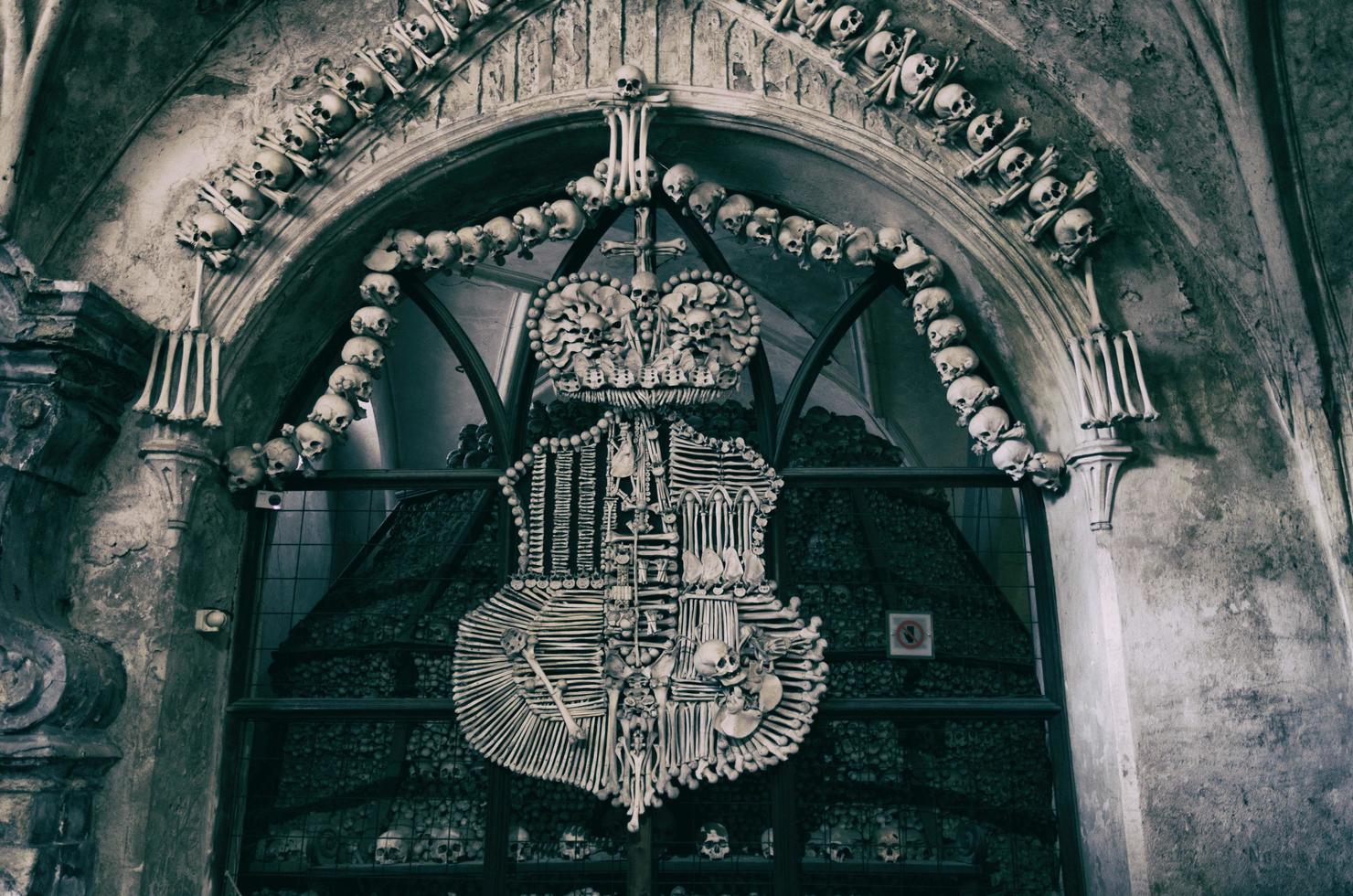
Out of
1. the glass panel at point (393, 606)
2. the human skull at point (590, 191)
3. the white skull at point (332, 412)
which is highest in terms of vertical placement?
the human skull at point (590, 191)

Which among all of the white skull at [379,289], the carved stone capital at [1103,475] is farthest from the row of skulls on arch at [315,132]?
the carved stone capital at [1103,475]

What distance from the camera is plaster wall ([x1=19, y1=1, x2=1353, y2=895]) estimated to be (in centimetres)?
397

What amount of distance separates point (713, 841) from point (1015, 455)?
1692 millimetres

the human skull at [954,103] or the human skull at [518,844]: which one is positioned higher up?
the human skull at [954,103]

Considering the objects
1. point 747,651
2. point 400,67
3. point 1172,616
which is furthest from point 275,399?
point 1172,616

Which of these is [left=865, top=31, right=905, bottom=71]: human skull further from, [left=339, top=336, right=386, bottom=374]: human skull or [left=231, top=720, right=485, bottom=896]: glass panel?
[left=231, top=720, right=485, bottom=896]: glass panel

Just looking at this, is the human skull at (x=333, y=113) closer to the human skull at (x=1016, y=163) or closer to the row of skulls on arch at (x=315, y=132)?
the row of skulls on arch at (x=315, y=132)

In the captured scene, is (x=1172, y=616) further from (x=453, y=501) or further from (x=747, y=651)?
(x=453, y=501)

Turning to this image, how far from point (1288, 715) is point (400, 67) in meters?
3.71

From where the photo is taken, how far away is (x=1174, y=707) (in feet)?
13.1

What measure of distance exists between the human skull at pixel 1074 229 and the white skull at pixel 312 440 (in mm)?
2646

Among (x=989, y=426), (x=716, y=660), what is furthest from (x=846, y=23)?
(x=716, y=660)

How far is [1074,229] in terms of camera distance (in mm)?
4324

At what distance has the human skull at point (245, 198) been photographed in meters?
4.46
